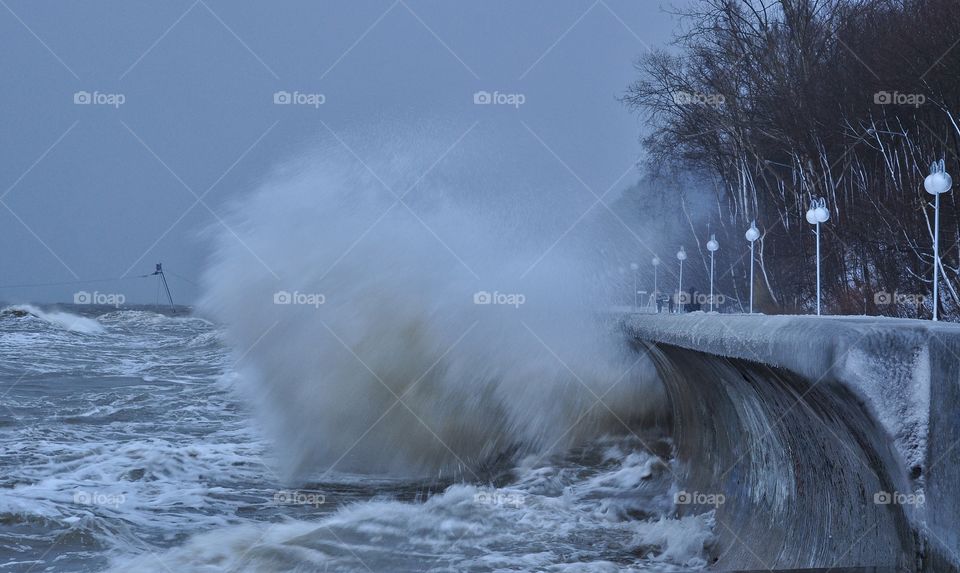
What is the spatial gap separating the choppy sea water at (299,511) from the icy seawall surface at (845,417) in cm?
75

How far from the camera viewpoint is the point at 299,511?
5.76 metres

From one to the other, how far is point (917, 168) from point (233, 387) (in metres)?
11.1

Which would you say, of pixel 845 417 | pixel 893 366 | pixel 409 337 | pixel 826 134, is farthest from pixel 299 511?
pixel 826 134

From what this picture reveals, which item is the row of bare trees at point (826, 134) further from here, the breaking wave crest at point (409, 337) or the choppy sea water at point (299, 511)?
the choppy sea water at point (299, 511)

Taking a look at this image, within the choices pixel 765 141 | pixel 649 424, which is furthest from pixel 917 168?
pixel 649 424

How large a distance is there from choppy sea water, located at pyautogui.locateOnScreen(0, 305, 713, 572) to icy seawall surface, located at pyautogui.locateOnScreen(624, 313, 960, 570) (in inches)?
29.6

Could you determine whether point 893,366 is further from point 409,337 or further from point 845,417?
point 409,337

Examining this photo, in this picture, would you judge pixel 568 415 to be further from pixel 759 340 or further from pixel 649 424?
pixel 759 340

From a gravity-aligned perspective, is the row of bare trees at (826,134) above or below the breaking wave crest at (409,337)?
above

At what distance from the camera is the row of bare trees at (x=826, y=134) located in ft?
45.4

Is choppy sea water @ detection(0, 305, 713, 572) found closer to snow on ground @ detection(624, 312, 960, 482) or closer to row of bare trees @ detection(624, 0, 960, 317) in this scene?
snow on ground @ detection(624, 312, 960, 482)

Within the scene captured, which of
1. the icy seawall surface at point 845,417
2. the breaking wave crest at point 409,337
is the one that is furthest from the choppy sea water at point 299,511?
the icy seawall surface at point 845,417

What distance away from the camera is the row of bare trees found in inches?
545

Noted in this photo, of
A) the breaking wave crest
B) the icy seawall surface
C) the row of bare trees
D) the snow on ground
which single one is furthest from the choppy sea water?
the row of bare trees
